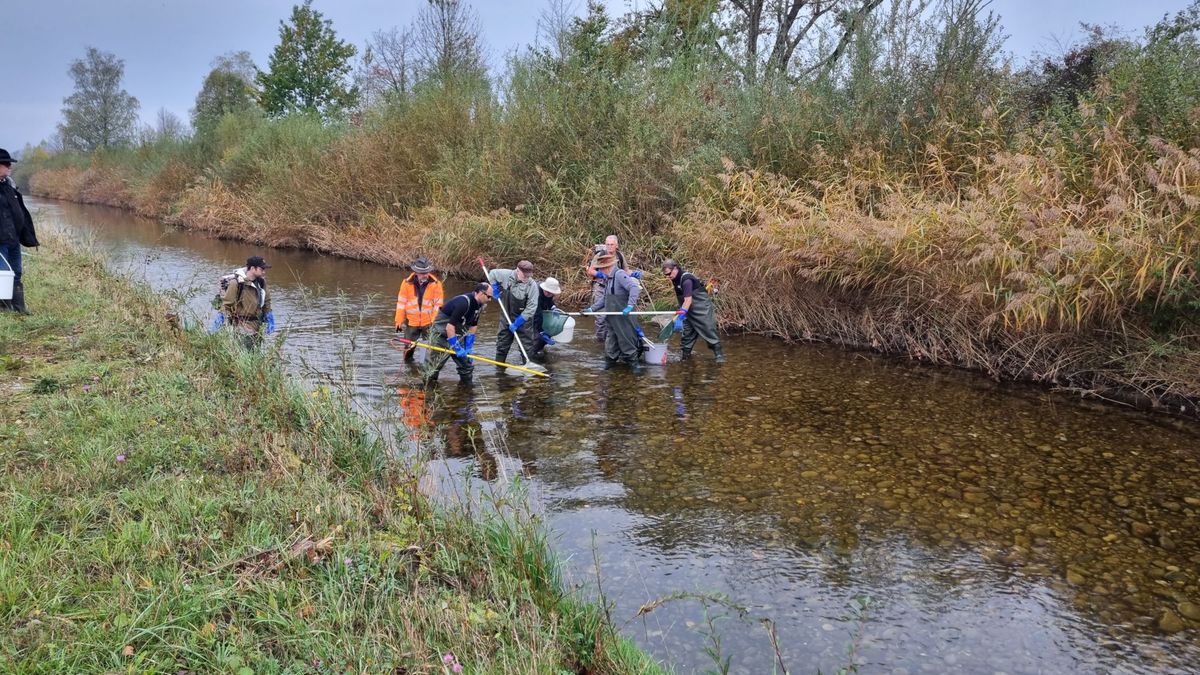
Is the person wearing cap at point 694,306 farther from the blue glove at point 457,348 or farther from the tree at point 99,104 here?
the tree at point 99,104

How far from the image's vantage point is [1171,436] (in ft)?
22.0

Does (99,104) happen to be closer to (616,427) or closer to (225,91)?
(225,91)

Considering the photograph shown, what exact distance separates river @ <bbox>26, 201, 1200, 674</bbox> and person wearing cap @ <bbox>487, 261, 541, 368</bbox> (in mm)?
533

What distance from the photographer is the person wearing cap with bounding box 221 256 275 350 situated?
8.02m

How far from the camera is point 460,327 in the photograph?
28.4ft

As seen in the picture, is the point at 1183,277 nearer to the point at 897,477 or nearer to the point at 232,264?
the point at 897,477

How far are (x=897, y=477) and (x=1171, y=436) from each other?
2967 mm

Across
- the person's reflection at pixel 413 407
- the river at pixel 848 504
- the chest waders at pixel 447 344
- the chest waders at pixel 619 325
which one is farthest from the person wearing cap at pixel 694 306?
the person's reflection at pixel 413 407

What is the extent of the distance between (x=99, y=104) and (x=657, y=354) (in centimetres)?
5941

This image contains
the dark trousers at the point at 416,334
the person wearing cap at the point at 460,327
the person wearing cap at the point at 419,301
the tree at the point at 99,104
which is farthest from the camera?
the tree at the point at 99,104

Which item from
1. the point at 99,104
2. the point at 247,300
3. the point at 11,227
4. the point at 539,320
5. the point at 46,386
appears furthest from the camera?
the point at 99,104

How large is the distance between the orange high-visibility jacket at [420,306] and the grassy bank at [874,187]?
444 centimetres

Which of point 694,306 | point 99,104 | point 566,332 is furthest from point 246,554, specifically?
point 99,104

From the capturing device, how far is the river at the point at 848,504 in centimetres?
392
